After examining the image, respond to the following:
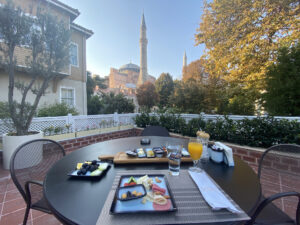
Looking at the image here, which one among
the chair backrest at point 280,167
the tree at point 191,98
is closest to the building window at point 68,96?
the tree at point 191,98

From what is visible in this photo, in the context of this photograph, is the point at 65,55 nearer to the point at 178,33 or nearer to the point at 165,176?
the point at 165,176

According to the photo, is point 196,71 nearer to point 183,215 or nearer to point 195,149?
point 195,149

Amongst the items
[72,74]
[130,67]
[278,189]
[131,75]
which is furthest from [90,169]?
[130,67]

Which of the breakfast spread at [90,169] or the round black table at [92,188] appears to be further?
the breakfast spread at [90,169]

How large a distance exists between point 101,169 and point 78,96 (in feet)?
22.7

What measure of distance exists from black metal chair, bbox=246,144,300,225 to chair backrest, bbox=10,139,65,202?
1696 mm

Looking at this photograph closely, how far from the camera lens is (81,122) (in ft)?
12.7

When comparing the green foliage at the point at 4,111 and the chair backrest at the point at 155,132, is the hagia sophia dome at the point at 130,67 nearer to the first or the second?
the green foliage at the point at 4,111

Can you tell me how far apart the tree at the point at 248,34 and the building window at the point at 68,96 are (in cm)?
690

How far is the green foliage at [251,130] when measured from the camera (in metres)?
2.28

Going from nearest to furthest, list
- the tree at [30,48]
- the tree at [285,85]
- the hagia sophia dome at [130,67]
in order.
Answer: the tree at [30,48] → the tree at [285,85] → the hagia sophia dome at [130,67]

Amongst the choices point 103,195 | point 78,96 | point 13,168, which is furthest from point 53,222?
point 78,96

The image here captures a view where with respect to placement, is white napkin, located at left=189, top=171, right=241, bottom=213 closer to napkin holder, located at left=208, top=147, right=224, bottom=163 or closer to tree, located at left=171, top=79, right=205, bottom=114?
napkin holder, located at left=208, top=147, right=224, bottom=163

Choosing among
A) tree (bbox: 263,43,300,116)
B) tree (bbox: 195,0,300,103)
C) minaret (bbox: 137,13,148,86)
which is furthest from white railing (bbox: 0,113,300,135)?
minaret (bbox: 137,13,148,86)
